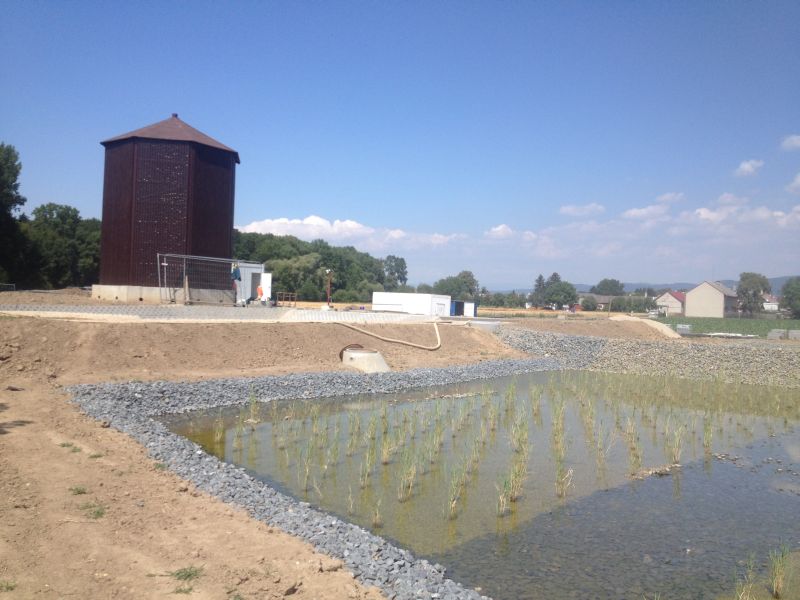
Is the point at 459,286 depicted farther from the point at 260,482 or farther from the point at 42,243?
the point at 260,482

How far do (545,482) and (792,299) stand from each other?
363 feet

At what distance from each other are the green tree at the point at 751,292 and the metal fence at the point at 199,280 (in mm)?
105840

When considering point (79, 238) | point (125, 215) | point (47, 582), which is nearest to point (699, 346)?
point (125, 215)

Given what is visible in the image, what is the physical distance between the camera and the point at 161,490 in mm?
8172

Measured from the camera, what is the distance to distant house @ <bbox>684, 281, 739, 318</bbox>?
8688 centimetres

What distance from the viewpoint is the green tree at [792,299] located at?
9450 centimetres

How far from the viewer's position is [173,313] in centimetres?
2238

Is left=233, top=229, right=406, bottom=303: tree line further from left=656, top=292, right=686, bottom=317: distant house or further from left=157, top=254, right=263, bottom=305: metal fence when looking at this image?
left=656, top=292, right=686, bottom=317: distant house

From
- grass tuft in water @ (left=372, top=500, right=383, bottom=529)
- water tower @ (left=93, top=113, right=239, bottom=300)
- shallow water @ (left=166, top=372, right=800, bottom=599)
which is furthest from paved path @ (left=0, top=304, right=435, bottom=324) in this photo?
grass tuft in water @ (left=372, top=500, right=383, bottom=529)

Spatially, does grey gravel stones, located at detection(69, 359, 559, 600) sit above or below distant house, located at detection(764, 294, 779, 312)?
below

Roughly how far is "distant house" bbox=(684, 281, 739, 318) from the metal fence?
79498 mm

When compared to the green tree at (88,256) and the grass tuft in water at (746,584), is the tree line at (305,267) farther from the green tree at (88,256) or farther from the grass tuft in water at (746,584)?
the grass tuft in water at (746,584)

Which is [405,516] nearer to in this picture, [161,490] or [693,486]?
[161,490]

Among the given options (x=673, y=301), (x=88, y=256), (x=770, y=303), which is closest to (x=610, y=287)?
(x=770, y=303)
